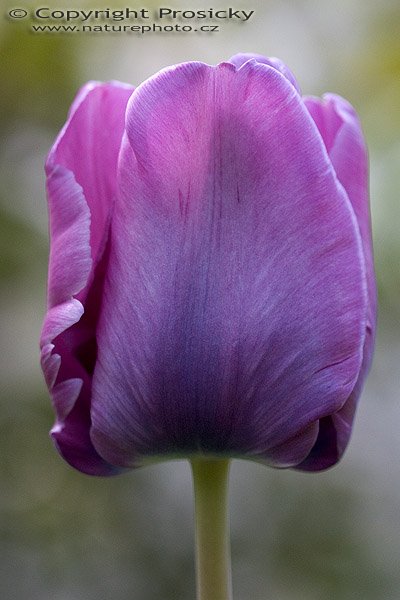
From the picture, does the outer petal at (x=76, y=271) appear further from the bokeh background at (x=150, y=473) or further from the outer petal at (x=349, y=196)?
the bokeh background at (x=150, y=473)

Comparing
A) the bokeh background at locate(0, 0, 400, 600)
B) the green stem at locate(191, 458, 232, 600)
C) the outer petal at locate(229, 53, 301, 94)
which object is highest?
the outer petal at locate(229, 53, 301, 94)

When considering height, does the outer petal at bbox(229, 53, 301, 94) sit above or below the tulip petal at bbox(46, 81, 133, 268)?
above

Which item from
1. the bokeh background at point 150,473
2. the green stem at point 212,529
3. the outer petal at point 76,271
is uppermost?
the outer petal at point 76,271

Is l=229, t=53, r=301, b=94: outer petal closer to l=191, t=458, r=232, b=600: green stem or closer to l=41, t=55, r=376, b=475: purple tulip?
l=41, t=55, r=376, b=475: purple tulip

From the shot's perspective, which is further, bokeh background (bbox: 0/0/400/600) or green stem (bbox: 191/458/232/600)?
bokeh background (bbox: 0/0/400/600)

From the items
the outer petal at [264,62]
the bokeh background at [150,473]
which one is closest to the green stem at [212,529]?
the outer petal at [264,62]

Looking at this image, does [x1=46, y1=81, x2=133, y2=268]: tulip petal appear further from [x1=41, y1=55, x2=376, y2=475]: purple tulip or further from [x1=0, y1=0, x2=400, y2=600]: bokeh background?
[x1=0, y1=0, x2=400, y2=600]: bokeh background

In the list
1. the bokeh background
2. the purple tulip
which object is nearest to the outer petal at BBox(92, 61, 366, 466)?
the purple tulip
